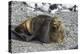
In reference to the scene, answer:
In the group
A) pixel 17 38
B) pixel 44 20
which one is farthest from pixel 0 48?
pixel 44 20

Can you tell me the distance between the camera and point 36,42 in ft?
8.98

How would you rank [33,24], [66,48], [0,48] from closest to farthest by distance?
[0,48] → [33,24] → [66,48]

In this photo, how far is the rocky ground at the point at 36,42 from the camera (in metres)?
2.62

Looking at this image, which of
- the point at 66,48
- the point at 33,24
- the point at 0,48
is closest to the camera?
the point at 0,48

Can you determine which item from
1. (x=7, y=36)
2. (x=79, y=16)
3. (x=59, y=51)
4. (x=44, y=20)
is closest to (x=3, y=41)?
(x=7, y=36)

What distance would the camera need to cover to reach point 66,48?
9.55 ft

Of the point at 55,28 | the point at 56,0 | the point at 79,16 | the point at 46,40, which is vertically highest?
the point at 56,0

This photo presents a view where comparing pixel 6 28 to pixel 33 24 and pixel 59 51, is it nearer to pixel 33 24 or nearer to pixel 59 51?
pixel 33 24

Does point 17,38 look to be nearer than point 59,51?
Yes

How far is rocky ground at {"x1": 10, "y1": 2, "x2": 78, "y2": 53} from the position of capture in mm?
2615

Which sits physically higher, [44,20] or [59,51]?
[44,20]

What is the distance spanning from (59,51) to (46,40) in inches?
12.2

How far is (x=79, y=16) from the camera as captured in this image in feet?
9.92

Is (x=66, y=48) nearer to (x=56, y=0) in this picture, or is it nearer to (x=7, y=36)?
(x=56, y=0)
